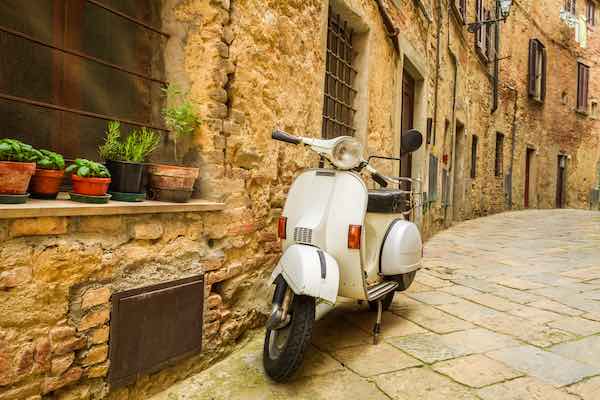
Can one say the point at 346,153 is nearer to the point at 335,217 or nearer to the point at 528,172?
the point at 335,217

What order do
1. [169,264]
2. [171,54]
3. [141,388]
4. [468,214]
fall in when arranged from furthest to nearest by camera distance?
[468,214] < [171,54] < [169,264] < [141,388]

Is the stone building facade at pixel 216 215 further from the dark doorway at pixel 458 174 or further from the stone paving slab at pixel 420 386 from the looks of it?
the dark doorway at pixel 458 174

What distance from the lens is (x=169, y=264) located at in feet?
7.11

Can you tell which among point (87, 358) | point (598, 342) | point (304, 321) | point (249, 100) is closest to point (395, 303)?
point (598, 342)

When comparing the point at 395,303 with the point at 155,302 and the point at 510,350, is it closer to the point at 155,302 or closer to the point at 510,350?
the point at 510,350

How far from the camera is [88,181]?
1.85m

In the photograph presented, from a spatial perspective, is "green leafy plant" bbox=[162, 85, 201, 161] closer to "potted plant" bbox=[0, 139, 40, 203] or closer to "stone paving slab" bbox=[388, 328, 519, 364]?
"potted plant" bbox=[0, 139, 40, 203]

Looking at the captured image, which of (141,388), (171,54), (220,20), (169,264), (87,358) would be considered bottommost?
(141,388)

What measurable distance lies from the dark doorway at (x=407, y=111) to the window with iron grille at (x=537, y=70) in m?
10.8

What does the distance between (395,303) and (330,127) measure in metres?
1.75

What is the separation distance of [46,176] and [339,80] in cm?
314

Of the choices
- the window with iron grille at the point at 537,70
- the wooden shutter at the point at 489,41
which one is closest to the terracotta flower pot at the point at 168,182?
the wooden shutter at the point at 489,41

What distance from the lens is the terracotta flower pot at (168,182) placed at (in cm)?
221

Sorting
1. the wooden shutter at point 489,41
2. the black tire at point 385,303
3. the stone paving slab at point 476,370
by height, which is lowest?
the stone paving slab at point 476,370
